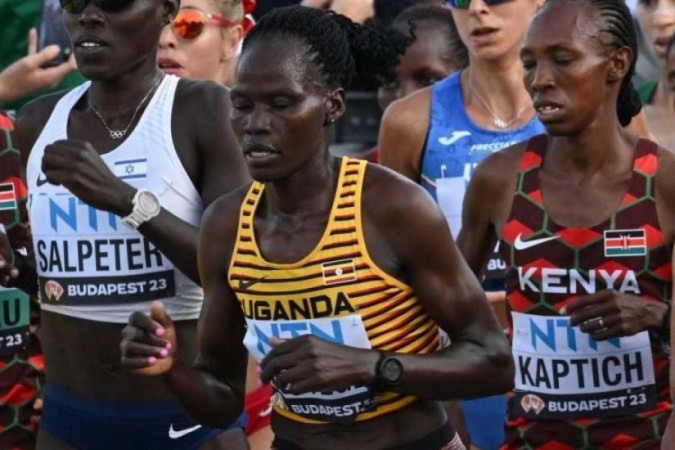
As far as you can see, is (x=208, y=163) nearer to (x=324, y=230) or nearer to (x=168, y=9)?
(x=168, y=9)

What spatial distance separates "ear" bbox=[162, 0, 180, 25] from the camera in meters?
6.52

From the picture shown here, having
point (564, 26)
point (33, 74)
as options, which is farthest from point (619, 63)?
point (33, 74)

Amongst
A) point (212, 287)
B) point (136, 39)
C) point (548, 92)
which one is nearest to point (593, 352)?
point (548, 92)

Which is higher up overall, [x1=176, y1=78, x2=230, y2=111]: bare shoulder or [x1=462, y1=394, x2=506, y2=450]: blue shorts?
[x1=176, y1=78, x2=230, y2=111]: bare shoulder

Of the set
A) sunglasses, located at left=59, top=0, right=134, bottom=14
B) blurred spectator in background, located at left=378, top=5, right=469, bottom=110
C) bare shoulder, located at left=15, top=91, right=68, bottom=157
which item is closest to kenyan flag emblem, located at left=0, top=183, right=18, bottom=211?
bare shoulder, located at left=15, top=91, right=68, bottom=157

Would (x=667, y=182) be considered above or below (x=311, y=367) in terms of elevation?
above

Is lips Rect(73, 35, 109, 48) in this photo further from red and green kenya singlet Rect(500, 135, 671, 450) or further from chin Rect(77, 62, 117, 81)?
red and green kenya singlet Rect(500, 135, 671, 450)

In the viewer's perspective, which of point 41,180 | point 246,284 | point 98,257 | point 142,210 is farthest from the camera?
point 41,180

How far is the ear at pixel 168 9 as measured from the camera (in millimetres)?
6520

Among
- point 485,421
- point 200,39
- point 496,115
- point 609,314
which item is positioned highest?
point 200,39

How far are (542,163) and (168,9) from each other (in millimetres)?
1297

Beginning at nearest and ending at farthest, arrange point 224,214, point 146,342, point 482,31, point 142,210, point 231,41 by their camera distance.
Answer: point 146,342 → point 224,214 → point 142,210 → point 482,31 → point 231,41

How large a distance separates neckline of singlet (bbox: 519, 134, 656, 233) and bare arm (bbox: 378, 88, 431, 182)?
1332 mm

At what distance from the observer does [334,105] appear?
18.5 ft
